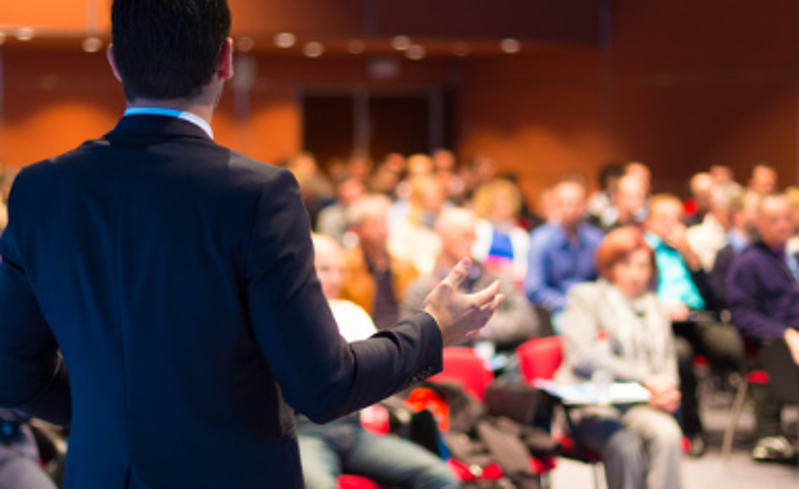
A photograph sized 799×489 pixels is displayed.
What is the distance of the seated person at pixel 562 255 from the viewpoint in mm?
7289

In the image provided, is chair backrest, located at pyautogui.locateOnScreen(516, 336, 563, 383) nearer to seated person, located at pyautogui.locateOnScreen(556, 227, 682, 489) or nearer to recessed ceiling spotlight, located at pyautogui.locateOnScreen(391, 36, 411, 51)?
seated person, located at pyautogui.locateOnScreen(556, 227, 682, 489)

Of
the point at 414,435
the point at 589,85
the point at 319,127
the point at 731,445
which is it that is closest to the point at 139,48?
the point at 414,435

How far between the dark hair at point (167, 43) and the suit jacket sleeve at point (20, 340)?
240mm

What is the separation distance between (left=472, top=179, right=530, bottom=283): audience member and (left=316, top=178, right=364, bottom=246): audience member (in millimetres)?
1070

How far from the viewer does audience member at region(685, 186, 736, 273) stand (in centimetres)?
817

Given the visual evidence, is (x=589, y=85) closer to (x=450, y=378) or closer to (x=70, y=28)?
(x=70, y=28)

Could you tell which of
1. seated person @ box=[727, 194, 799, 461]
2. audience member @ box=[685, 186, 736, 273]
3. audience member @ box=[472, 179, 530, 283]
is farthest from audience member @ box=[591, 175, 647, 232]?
seated person @ box=[727, 194, 799, 461]

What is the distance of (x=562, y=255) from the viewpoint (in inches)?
287

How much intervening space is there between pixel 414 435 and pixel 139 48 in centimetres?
306

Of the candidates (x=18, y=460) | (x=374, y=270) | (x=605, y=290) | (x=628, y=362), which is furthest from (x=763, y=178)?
(x=18, y=460)

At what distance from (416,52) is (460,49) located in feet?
3.16

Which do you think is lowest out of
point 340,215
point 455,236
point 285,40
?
point 340,215

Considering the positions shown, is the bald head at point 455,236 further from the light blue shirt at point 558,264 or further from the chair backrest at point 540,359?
the light blue shirt at point 558,264

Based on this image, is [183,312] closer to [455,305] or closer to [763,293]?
[455,305]
